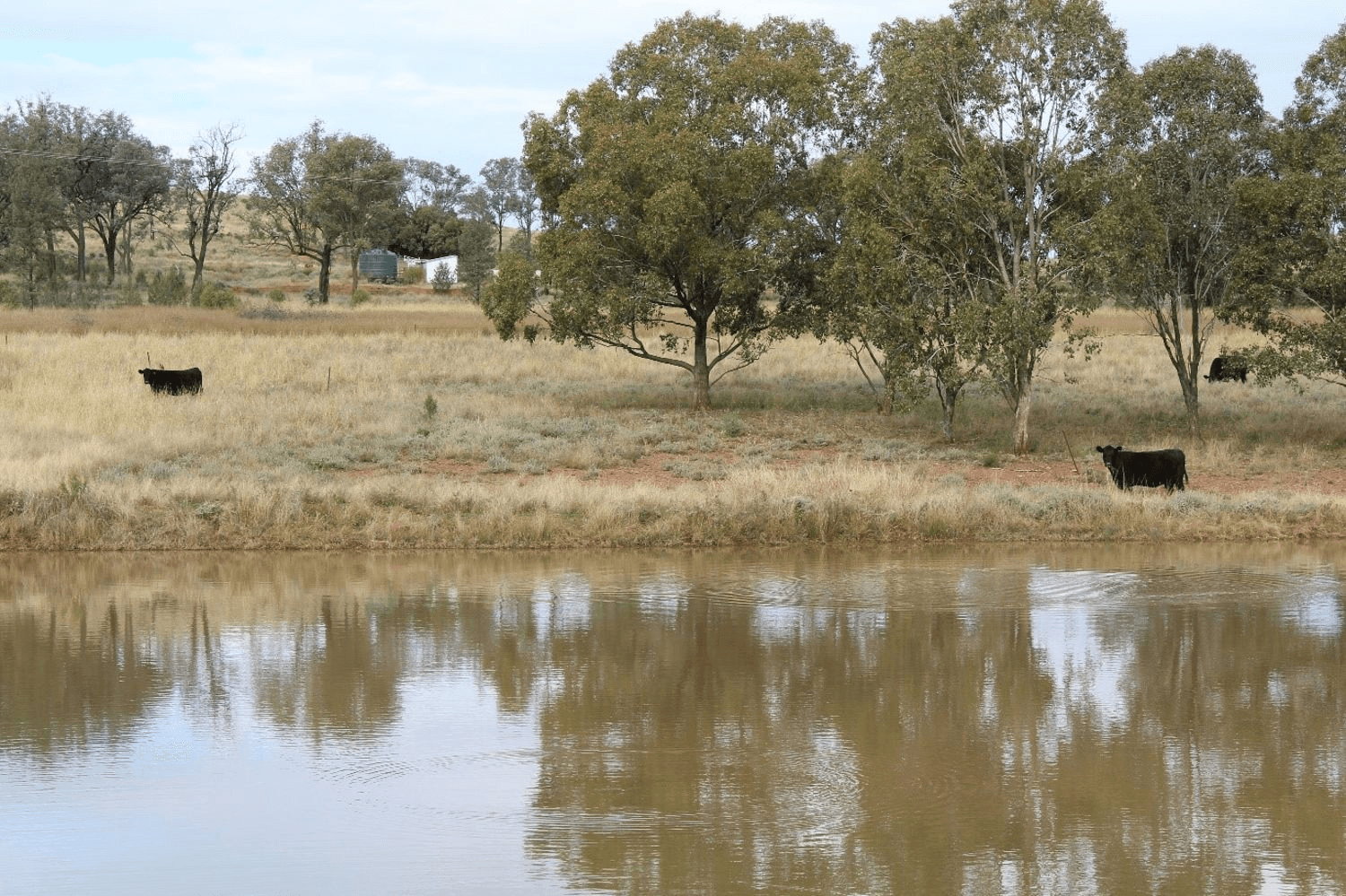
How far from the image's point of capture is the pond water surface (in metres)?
8.31

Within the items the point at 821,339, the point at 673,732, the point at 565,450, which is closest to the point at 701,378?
the point at 821,339

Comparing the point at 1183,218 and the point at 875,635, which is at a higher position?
the point at 1183,218

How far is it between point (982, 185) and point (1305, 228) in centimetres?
727

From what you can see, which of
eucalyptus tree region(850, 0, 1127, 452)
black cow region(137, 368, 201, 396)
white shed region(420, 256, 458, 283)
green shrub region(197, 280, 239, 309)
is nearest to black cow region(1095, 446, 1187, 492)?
eucalyptus tree region(850, 0, 1127, 452)

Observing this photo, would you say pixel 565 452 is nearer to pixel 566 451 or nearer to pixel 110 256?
pixel 566 451

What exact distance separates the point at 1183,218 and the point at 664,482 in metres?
14.6

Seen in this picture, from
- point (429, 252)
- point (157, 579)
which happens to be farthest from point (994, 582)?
point (429, 252)

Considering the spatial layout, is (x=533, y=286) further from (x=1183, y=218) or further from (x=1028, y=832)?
(x=1028, y=832)

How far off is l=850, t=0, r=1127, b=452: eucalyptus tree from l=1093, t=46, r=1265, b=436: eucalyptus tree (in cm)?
126

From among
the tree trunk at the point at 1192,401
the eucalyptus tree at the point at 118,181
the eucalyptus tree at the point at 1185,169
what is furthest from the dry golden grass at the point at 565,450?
the eucalyptus tree at the point at 118,181

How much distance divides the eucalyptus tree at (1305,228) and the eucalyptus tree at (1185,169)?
0.57 m

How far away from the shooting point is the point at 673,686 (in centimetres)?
1291

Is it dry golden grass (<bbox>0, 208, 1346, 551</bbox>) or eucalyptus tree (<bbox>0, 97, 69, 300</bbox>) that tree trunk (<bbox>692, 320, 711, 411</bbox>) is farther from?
eucalyptus tree (<bbox>0, 97, 69, 300</bbox>)

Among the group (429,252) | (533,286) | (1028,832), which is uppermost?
(429,252)
